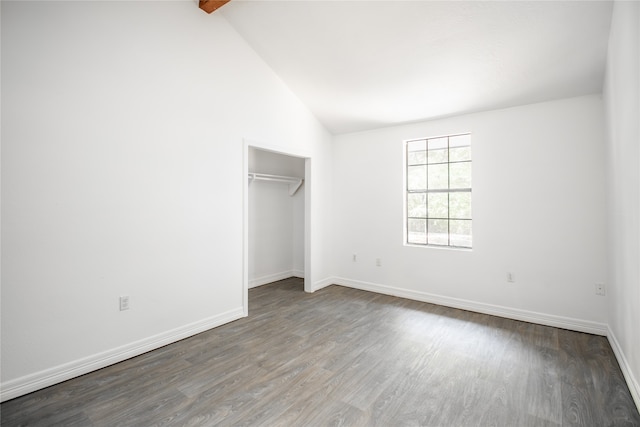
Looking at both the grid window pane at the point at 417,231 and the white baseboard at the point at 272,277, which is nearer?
the grid window pane at the point at 417,231

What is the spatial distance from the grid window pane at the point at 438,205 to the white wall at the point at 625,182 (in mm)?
1681

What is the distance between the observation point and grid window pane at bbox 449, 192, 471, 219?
4.02 metres

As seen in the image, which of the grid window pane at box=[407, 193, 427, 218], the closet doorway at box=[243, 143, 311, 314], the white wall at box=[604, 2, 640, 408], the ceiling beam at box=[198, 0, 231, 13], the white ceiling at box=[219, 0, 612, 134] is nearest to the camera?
the white wall at box=[604, 2, 640, 408]

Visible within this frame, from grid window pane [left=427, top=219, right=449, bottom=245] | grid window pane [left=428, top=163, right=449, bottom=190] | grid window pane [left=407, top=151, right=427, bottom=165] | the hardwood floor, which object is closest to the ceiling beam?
grid window pane [left=407, top=151, right=427, bottom=165]

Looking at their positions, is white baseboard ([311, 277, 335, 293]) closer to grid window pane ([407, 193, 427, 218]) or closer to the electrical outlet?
grid window pane ([407, 193, 427, 218])

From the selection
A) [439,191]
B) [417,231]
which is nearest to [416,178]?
[439,191]

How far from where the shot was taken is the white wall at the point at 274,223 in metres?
5.04

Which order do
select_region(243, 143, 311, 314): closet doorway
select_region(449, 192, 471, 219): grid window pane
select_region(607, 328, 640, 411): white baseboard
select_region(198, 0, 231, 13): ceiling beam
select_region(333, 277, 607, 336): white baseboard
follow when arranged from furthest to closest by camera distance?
select_region(243, 143, 311, 314): closet doorway → select_region(449, 192, 471, 219): grid window pane → select_region(333, 277, 607, 336): white baseboard → select_region(198, 0, 231, 13): ceiling beam → select_region(607, 328, 640, 411): white baseboard

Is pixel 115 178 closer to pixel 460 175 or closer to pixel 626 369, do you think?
pixel 460 175

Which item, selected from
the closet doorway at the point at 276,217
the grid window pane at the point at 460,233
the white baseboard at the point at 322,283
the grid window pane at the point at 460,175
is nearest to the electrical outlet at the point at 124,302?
the closet doorway at the point at 276,217

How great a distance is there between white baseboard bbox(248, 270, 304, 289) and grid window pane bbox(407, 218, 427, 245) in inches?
86.7

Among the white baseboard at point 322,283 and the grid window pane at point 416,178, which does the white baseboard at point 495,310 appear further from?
the grid window pane at point 416,178

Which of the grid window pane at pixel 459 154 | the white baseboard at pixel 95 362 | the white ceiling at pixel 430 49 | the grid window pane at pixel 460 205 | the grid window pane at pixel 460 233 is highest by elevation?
the white ceiling at pixel 430 49

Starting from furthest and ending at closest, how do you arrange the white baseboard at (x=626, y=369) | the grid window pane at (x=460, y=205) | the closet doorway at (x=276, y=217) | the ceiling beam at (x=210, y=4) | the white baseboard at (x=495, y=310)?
the closet doorway at (x=276, y=217)
the grid window pane at (x=460, y=205)
the white baseboard at (x=495, y=310)
the ceiling beam at (x=210, y=4)
the white baseboard at (x=626, y=369)
